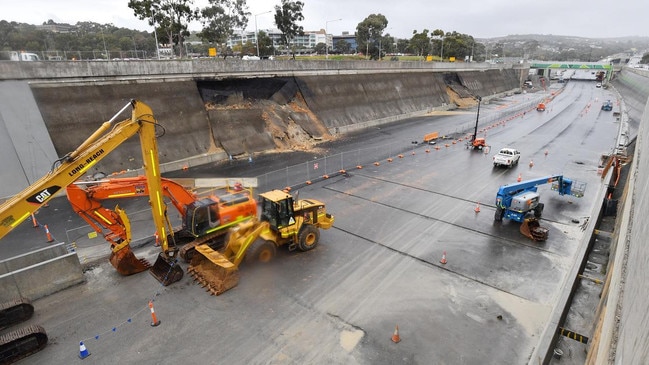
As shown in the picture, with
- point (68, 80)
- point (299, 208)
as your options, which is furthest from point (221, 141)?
point (299, 208)

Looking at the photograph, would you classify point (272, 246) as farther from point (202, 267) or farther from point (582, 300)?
point (582, 300)

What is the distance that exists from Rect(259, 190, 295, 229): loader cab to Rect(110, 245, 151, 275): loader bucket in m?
5.24

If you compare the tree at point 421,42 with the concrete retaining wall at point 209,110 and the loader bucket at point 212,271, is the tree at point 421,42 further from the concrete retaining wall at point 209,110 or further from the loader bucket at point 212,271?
the loader bucket at point 212,271

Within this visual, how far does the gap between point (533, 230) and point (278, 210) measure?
11.9 metres

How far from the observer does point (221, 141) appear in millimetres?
30875

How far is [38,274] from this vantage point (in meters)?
12.5

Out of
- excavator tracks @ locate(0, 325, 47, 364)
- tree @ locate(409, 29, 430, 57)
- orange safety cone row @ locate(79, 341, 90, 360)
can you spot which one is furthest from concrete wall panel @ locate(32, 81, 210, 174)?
tree @ locate(409, 29, 430, 57)

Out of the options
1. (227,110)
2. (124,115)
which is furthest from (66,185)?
(227,110)

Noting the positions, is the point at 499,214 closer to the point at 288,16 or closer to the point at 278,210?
the point at 278,210

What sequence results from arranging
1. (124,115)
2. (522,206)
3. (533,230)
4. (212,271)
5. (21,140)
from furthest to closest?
(124,115) < (21,140) < (522,206) < (533,230) < (212,271)

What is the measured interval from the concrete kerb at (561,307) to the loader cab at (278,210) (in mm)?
9377

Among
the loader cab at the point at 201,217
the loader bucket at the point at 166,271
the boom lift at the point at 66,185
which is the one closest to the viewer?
A: the boom lift at the point at 66,185

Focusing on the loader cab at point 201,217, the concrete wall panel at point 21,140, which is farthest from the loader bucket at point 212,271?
the concrete wall panel at point 21,140

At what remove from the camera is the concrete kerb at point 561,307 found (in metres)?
9.65
